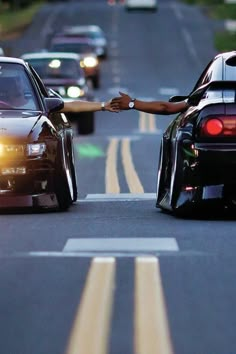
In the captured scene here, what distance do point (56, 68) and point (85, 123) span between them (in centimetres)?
140

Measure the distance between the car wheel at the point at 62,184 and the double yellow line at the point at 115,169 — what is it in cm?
242

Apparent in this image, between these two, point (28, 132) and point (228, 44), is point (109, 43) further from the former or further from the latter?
point (28, 132)

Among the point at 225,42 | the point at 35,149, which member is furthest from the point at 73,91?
the point at 225,42

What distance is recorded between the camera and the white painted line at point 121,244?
9375 mm

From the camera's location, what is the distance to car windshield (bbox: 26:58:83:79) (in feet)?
97.2

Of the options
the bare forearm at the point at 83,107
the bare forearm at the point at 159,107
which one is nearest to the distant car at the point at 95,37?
the bare forearm at the point at 83,107

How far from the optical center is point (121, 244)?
9.61 m

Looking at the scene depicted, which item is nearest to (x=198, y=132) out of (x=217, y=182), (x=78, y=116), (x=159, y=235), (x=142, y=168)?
(x=217, y=182)

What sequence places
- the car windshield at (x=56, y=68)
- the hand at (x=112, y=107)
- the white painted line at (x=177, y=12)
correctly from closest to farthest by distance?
the hand at (x=112, y=107)
the car windshield at (x=56, y=68)
the white painted line at (x=177, y=12)

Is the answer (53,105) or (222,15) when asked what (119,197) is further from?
(222,15)

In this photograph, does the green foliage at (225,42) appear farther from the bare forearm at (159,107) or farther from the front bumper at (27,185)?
the front bumper at (27,185)

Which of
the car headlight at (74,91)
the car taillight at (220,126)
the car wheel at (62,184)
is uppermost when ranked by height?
the car taillight at (220,126)

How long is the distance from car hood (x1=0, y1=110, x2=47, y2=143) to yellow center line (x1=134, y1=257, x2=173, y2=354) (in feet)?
11.5

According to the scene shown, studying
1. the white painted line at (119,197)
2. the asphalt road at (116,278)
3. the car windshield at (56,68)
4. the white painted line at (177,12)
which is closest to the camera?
the asphalt road at (116,278)
